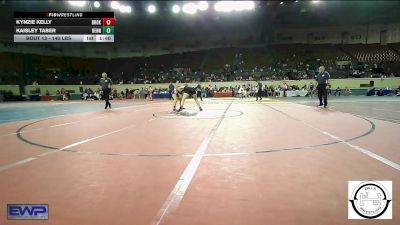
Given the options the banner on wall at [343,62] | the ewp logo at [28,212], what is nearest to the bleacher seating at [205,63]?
the banner on wall at [343,62]

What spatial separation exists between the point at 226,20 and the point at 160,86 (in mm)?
13298

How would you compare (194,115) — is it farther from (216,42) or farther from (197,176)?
(216,42)

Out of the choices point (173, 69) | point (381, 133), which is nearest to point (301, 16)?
point (173, 69)

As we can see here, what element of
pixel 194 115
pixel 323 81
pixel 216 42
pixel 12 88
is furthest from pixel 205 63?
pixel 194 115

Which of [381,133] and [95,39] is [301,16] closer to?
[95,39]

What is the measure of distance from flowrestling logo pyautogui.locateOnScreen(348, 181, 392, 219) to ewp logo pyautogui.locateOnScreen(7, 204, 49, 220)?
2.65 m

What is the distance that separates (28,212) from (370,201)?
309 cm

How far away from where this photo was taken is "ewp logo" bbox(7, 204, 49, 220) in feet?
A: 8.48

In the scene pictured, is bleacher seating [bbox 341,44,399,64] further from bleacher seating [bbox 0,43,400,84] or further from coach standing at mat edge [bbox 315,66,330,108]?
coach standing at mat edge [bbox 315,66,330,108]

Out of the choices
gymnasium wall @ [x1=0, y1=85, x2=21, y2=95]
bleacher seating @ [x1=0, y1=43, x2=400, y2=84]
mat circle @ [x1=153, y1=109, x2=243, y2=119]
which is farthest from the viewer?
bleacher seating @ [x1=0, y1=43, x2=400, y2=84]

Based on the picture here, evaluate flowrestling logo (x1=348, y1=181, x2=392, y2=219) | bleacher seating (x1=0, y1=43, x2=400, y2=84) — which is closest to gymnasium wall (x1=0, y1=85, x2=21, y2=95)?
bleacher seating (x1=0, y1=43, x2=400, y2=84)

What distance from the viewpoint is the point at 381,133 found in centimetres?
650

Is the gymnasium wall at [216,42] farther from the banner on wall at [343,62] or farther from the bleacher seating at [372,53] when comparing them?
the banner on wall at [343,62]

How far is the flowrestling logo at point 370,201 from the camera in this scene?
2539 mm
